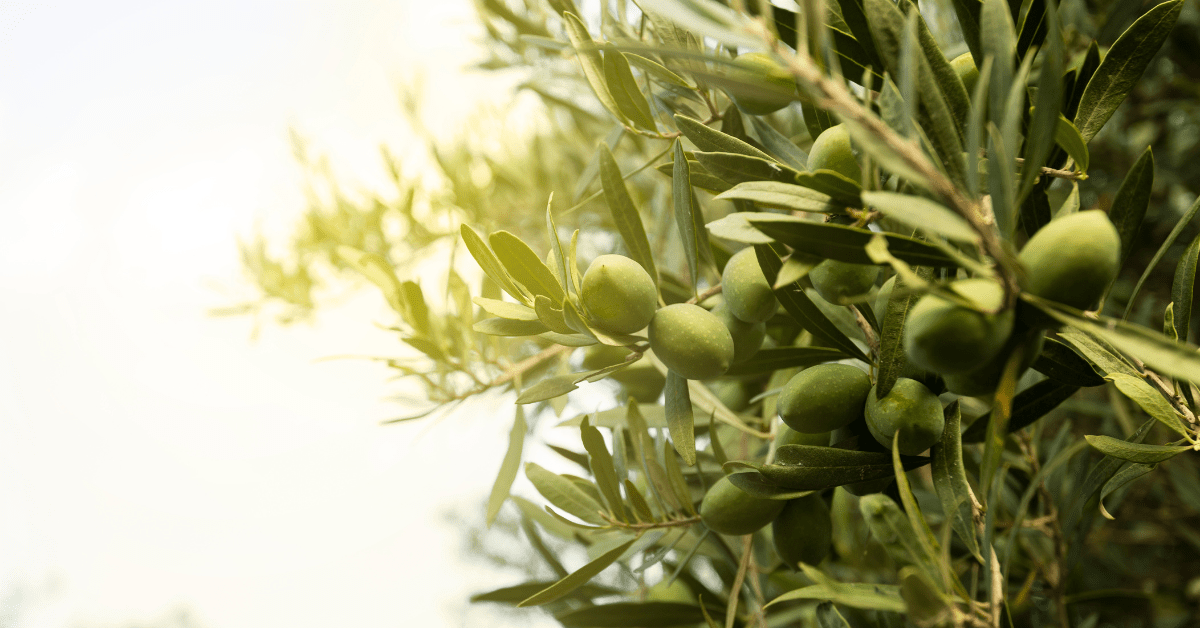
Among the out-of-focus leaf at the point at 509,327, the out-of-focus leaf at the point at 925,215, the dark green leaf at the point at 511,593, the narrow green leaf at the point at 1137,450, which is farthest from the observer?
the dark green leaf at the point at 511,593

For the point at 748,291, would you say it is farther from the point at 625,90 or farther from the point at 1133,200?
the point at 1133,200

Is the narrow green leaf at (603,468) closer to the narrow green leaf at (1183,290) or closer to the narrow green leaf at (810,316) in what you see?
the narrow green leaf at (810,316)

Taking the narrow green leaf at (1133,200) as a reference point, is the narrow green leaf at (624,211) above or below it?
above

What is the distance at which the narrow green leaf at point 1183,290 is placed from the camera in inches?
19.6

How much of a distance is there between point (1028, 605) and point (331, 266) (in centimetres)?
142

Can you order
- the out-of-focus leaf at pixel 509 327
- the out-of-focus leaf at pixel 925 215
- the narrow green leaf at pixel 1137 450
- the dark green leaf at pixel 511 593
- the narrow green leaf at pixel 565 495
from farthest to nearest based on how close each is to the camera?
the dark green leaf at pixel 511 593
the narrow green leaf at pixel 565 495
the out-of-focus leaf at pixel 509 327
the narrow green leaf at pixel 1137 450
the out-of-focus leaf at pixel 925 215

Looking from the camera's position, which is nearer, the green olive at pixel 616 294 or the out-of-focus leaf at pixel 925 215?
the out-of-focus leaf at pixel 925 215

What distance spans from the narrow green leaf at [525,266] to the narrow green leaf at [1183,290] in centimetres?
47

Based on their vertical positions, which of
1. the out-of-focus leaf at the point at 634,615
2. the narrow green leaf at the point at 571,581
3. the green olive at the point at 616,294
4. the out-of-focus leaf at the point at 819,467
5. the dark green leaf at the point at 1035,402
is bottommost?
the out-of-focus leaf at the point at 634,615

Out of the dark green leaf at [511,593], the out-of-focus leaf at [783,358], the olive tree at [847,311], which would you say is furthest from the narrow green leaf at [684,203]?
the dark green leaf at [511,593]

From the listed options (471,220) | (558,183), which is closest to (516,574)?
(471,220)

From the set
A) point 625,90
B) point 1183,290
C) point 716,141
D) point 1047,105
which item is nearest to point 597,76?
point 625,90

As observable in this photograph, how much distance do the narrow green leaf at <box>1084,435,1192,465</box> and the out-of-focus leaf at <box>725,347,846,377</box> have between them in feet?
0.66

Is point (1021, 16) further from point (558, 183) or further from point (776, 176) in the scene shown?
point (558, 183)
